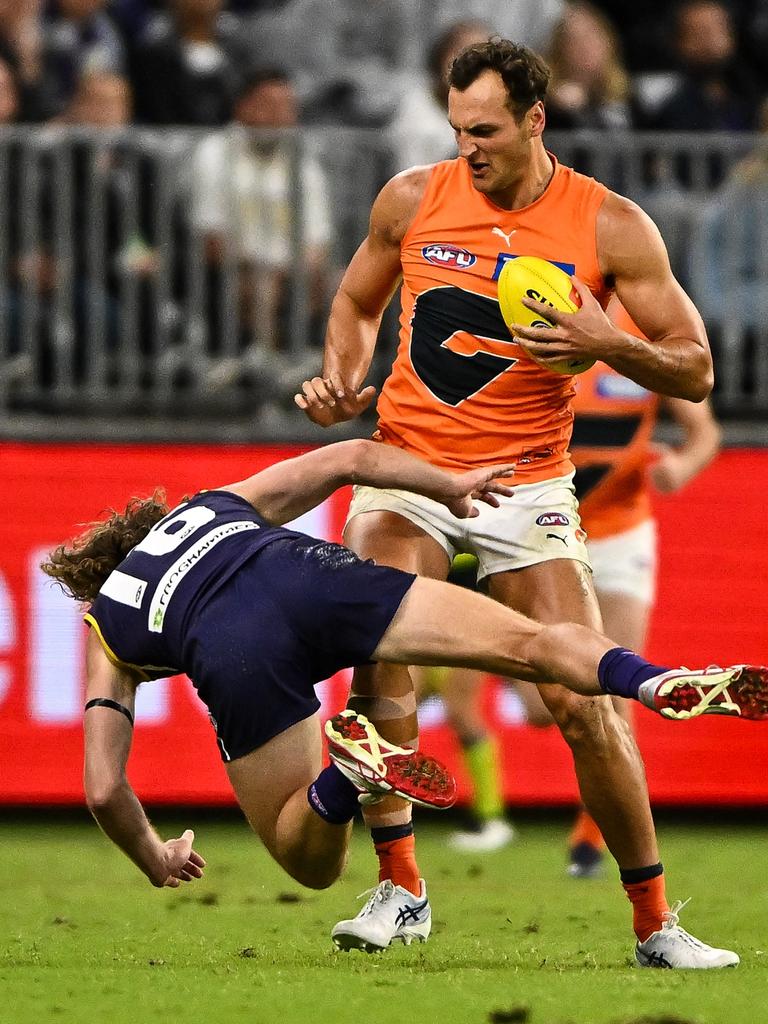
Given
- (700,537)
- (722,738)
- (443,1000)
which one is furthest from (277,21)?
(443,1000)

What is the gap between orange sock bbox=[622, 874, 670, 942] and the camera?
5738 millimetres

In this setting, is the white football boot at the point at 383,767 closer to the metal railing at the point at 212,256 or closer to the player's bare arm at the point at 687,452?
the player's bare arm at the point at 687,452

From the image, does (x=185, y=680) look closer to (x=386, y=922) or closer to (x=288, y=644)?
(x=386, y=922)

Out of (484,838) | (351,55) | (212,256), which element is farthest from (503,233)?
(351,55)

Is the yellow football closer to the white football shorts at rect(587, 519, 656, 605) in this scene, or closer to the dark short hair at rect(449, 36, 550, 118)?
the dark short hair at rect(449, 36, 550, 118)

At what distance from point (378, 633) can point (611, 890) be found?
2.95 metres

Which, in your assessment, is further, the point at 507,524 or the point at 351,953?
the point at 507,524

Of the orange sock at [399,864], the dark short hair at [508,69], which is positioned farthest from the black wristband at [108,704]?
the dark short hair at [508,69]

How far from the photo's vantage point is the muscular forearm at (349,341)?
6395 millimetres

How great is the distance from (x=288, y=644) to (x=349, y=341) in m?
1.48

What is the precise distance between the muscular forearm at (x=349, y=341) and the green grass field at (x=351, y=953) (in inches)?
79.3

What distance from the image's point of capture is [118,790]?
5426 millimetres

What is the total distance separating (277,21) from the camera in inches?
462

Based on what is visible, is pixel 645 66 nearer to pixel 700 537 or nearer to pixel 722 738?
pixel 700 537
